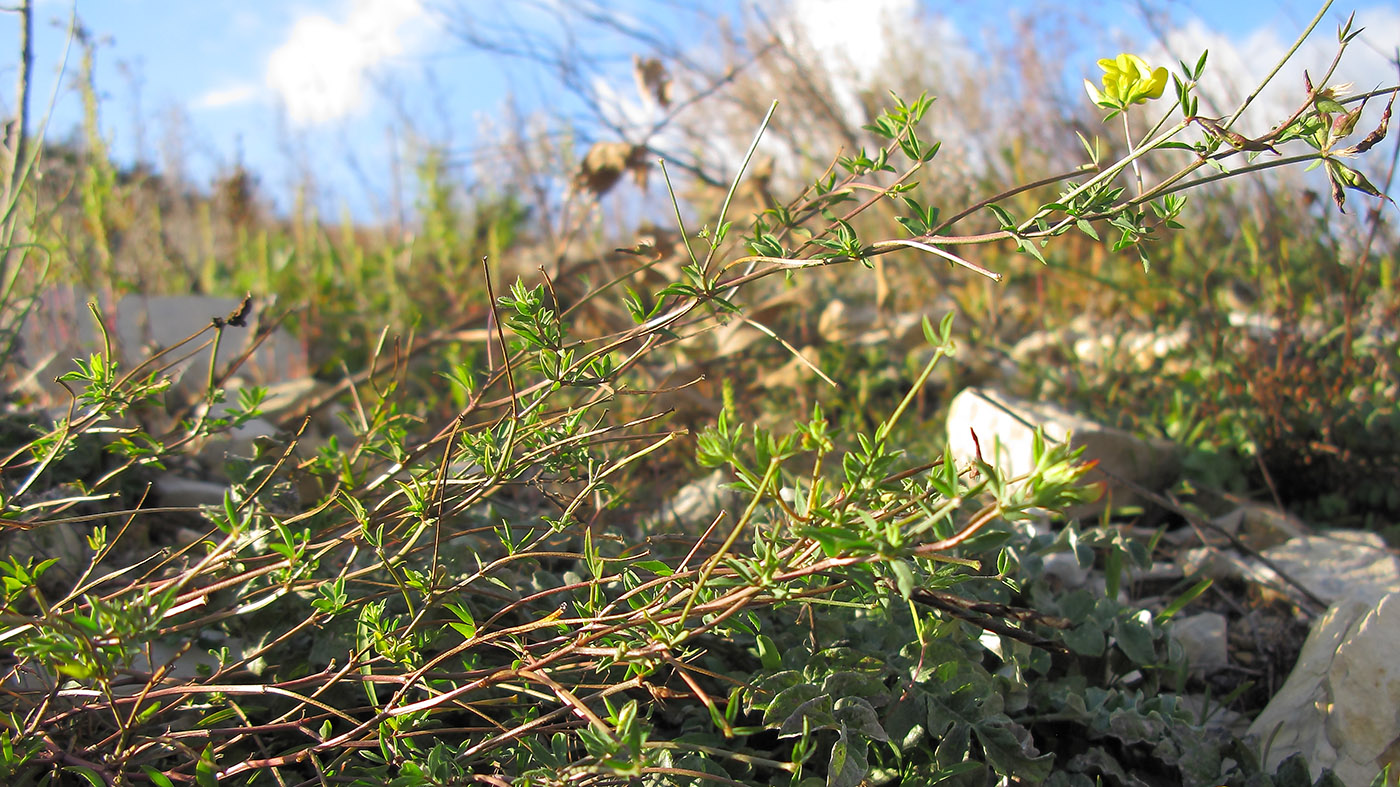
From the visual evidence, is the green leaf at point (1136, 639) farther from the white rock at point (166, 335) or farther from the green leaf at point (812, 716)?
the white rock at point (166, 335)

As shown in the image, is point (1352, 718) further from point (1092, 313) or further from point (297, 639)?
point (1092, 313)

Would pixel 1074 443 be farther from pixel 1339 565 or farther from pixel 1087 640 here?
pixel 1087 640

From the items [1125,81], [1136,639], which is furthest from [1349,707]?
[1125,81]

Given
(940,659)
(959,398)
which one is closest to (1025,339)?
(959,398)

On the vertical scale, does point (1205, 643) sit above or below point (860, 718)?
below

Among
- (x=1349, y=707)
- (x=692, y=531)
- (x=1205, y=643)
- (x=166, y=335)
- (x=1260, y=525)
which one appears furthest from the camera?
(x=166, y=335)
